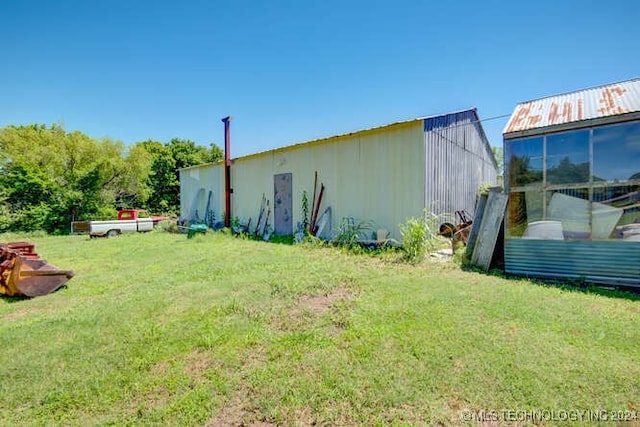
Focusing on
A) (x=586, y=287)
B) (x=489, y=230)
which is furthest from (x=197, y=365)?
(x=586, y=287)

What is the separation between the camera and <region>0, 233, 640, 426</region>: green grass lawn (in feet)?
6.38

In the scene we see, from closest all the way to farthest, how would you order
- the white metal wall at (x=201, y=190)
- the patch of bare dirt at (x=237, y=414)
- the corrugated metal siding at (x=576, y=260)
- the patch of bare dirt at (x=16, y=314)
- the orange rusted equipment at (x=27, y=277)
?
the patch of bare dirt at (x=237, y=414), the patch of bare dirt at (x=16, y=314), the corrugated metal siding at (x=576, y=260), the orange rusted equipment at (x=27, y=277), the white metal wall at (x=201, y=190)

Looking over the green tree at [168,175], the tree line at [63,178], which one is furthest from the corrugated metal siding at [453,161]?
the green tree at [168,175]

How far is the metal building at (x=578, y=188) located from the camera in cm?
425

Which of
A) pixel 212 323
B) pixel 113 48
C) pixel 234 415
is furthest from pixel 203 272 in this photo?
pixel 113 48

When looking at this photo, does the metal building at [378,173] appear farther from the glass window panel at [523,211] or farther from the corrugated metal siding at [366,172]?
the glass window panel at [523,211]

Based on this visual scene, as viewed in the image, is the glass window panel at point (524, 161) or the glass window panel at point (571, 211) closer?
the glass window panel at point (571, 211)

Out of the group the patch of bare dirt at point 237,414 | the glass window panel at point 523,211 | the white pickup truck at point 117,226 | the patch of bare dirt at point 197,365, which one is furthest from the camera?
the white pickup truck at point 117,226

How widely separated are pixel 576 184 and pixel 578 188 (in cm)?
7

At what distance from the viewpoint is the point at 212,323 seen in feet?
10.5

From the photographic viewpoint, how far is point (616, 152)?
14.3ft

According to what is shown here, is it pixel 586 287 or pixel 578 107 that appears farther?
pixel 578 107

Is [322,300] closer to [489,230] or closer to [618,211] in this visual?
[489,230]

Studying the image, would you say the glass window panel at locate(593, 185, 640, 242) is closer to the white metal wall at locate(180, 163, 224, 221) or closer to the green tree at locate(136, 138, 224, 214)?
the white metal wall at locate(180, 163, 224, 221)
